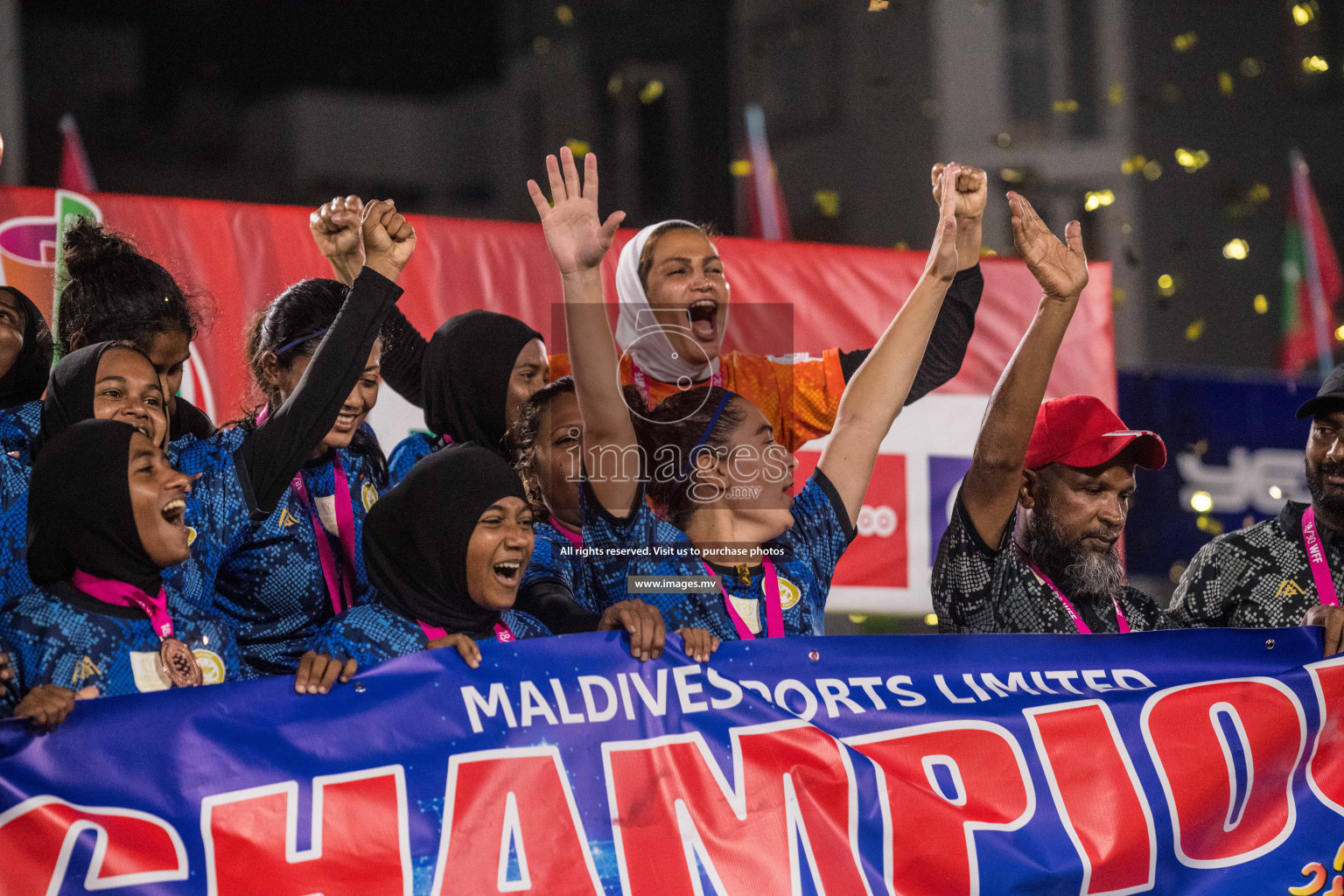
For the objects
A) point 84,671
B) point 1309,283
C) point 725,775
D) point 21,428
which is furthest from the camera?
point 1309,283

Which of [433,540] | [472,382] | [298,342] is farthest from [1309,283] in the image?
[433,540]

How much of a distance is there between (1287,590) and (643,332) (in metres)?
1.95

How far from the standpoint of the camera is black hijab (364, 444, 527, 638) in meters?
3.25

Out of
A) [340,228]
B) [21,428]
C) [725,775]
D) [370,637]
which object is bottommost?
A: [725,775]

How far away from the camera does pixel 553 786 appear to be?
9.93 feet

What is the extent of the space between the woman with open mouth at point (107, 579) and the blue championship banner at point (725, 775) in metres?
0.09

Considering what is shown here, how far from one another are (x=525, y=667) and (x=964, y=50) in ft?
64.3

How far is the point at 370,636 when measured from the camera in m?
3.18

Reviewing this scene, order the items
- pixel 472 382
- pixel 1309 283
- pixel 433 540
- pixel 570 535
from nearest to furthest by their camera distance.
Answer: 1. pixel 433 540
2. pixel 570 535
3. pixel 472 382
4. pixel 1309 283

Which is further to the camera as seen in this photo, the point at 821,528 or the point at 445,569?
the point at 821,528

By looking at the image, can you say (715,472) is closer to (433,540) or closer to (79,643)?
(433,540)

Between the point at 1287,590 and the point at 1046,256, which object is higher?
the point at 1046,256

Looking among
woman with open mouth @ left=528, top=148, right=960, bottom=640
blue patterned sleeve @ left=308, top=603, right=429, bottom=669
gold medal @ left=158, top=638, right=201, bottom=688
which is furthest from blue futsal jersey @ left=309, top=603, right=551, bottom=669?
woman with open mouth @ left=528, top=148, right=960, bottom=640

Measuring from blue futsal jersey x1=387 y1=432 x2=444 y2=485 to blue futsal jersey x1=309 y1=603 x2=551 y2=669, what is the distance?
103 centimetres
